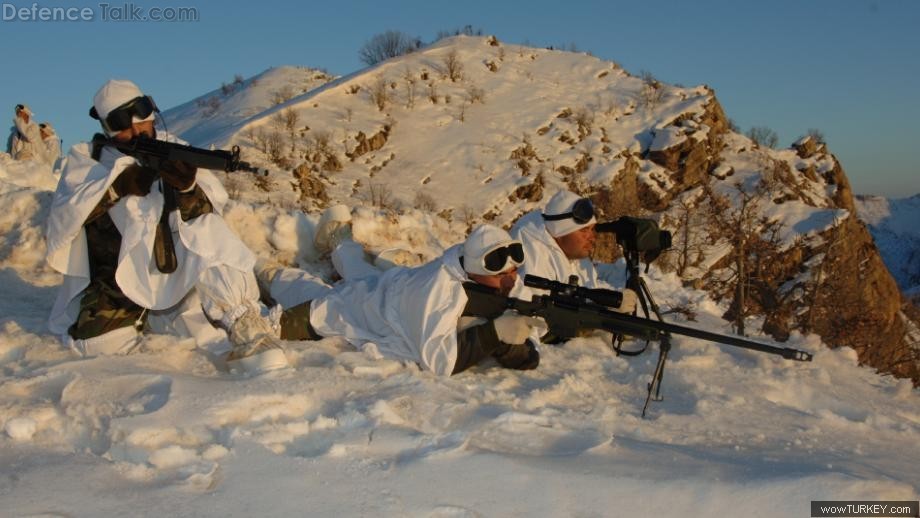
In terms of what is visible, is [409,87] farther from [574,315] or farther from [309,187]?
[574,315]

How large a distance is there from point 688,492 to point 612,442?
0.59m

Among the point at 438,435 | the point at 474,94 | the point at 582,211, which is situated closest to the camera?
the point at 438,435

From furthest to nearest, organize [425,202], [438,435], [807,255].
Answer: [425,202] < [807,255] < [438,435]

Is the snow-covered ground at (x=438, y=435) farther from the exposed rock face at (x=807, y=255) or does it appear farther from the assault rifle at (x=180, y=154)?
the exposed rock face at (x=807, y=255)

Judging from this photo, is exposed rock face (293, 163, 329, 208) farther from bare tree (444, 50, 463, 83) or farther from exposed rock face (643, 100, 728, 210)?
exposed rock face (643, 100, 728, 210)

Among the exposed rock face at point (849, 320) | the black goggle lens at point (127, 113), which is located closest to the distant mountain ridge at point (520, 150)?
the exposed rock face at point (849, 320)

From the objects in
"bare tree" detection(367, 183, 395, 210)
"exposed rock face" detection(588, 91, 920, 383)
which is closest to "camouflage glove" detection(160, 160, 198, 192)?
"exposed rock face" detection(588, 91, 920, 383)

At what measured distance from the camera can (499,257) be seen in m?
4.21

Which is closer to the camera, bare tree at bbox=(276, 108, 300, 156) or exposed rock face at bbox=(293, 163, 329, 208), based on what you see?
exposed rock face at bbox=(293, 163, 329, 208)

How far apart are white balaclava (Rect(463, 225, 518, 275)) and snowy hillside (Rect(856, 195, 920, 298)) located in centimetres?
3427

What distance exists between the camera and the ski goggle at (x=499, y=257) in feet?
13.8

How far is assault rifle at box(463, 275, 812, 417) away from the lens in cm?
379

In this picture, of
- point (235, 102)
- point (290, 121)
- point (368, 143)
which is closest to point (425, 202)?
point (368, 143)

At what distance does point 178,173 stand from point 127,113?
44 cm
